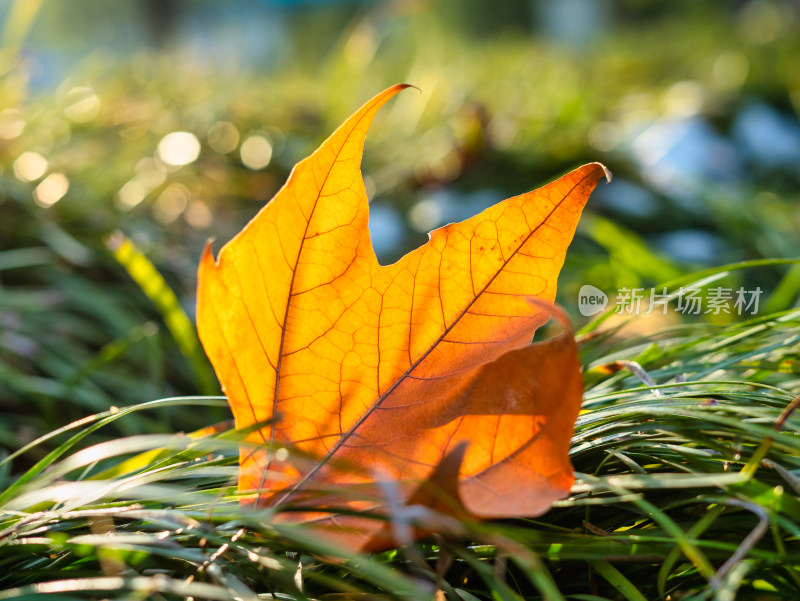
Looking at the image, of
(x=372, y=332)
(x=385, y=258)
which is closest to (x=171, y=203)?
(x=385, y=258)

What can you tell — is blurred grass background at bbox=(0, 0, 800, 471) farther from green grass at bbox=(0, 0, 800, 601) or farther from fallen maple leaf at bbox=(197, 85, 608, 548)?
fallen maple leaf at bbox=(197, 85, 608, 548)

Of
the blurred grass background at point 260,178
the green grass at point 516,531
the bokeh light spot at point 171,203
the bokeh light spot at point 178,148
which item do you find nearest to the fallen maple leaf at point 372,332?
the green grass at point 516,531

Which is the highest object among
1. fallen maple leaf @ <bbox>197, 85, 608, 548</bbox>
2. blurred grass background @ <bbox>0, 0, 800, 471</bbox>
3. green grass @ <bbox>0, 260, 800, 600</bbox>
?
blurred grass background @ <bbox>0, 0, 800, 471</bbox>

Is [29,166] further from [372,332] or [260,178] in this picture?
[372,332]

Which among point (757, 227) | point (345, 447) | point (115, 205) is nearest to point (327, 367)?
point (345, 447)

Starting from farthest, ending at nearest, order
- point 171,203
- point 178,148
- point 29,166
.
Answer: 1. point 178,148
2. point 171,203
3. point 29,166

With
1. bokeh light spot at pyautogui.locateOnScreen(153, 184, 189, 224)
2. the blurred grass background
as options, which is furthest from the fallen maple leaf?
bokeh light spot at pyautogui.locateOnScreen(153, 184, 189, 224)
